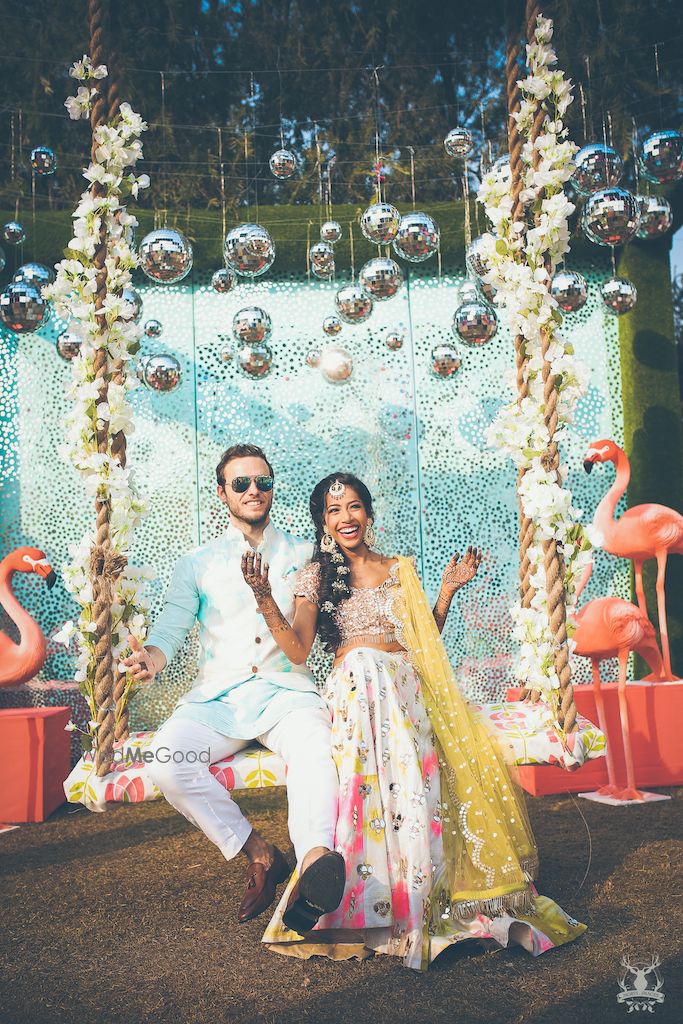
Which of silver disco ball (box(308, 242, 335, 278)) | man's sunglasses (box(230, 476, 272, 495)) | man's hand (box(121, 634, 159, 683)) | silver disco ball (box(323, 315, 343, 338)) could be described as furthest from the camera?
silver disco ball (box(323, 315, 343, 338))

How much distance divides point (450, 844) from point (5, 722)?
303 cm

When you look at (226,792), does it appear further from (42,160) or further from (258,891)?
(42,160)

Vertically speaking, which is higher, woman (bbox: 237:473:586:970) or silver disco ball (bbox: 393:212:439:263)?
silver disco ball (bbox: 393:212:439:263)

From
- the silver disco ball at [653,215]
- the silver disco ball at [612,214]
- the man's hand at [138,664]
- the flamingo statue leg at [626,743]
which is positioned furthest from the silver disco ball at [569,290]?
the man's hand at [138,664]

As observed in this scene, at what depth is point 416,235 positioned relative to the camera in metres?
4.84

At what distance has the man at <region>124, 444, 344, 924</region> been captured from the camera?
2979 mm

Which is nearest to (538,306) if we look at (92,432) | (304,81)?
(92,432)

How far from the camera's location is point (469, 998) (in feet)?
8.50

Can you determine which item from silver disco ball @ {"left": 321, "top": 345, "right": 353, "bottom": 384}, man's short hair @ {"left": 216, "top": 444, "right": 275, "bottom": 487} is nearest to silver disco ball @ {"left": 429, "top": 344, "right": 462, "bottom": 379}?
silver disco ball @ {"left": 321, "top": 345, "right": 353, "bottom": 384}

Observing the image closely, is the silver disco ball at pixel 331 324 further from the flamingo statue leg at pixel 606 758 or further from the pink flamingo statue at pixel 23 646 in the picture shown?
the flamingo statue leg at pixel 606 758

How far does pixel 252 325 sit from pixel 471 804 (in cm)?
321

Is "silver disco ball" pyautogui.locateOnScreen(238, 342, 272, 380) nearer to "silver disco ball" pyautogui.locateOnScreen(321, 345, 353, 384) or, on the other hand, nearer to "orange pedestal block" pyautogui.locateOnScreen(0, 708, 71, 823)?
"silver disco ball" pyautogui.locateOnScreen(321, 345, 353, 384)

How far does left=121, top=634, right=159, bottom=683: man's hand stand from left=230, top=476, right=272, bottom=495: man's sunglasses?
0.80 meters

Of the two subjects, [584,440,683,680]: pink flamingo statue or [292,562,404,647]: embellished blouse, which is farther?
[584,440,683,680]: pink flamingo statue
